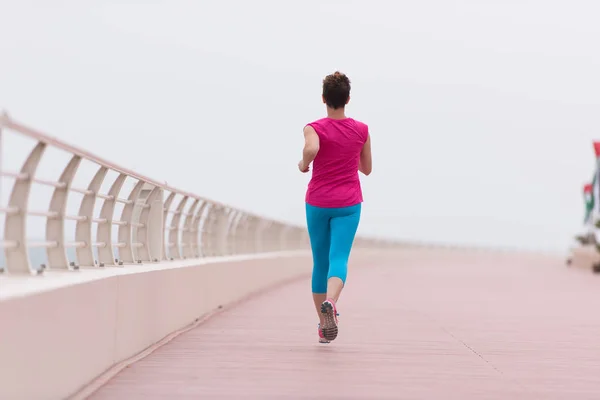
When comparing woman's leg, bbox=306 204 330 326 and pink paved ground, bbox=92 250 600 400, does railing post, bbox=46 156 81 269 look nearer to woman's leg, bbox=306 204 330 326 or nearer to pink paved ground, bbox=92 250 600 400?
pink paved ground, bbox=92 250 600 400

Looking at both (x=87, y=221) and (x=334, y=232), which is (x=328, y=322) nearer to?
(x=334, y=232)

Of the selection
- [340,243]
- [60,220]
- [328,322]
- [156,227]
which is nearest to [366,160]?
[340,243]

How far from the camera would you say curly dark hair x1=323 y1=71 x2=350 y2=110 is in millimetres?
10602

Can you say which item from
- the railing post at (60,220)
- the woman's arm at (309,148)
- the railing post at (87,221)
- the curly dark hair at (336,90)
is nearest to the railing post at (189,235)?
the curly dark hair at (336,90)

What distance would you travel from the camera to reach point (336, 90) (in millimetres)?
10602

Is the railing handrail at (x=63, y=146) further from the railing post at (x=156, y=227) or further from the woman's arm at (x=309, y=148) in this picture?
the woman's arm at (x=309, y=148)

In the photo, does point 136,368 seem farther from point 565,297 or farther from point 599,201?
point 599,201

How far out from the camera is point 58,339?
7.12 m

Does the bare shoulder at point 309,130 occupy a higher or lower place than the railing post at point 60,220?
higher

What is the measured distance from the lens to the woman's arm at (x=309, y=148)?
33.6 ft

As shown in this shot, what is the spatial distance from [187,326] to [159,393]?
569cm

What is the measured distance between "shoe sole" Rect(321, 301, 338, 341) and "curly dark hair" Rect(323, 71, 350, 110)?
173 centimetres

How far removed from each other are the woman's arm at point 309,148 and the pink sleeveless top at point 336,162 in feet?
0.25

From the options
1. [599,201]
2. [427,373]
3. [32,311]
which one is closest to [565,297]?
[427,373]
